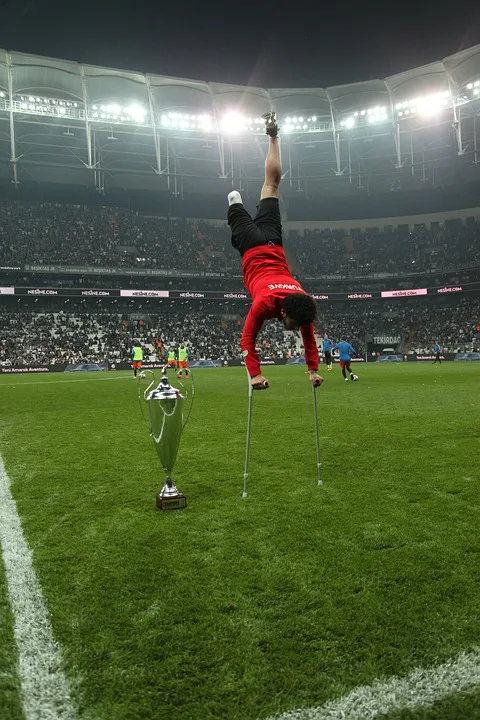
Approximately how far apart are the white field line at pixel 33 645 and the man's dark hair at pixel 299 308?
2969 millimetres

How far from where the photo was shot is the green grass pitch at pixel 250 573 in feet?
6.95

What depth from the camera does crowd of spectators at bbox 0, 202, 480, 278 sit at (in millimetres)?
52406

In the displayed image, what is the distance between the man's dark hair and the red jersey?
0.65 ft

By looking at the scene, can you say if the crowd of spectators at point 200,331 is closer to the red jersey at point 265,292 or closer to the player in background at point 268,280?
the player in background at point 268,280

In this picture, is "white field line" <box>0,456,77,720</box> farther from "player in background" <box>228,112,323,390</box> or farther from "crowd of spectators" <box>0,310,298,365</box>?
"crowd of spectators" <box>0,310,298,365</box>

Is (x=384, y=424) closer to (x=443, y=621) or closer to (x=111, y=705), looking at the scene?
(x=443, y=621)

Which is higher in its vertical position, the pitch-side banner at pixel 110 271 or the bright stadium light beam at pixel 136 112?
the bright stadium light beam at pixel 136 112

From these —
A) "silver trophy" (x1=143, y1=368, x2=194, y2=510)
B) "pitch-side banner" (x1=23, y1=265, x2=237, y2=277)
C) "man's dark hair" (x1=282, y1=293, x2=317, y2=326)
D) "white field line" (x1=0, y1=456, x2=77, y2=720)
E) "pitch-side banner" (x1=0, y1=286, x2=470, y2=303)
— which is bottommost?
"white field line" (x1=0, y1=456, x2=77, y2=720)

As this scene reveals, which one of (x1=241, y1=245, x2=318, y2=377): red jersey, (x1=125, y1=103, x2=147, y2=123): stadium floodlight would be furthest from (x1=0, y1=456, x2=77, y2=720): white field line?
(x1=125, y1=103, x2=147, y2=123): stadium floodlight

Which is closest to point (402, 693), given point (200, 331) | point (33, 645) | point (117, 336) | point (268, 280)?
point (33, 645)

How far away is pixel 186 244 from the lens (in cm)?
6069

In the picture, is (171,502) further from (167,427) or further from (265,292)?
(265,292)

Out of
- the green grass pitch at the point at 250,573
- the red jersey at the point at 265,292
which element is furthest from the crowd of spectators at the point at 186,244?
the green grass pitch at the point at 250,573

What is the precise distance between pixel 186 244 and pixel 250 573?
60.0 metres
